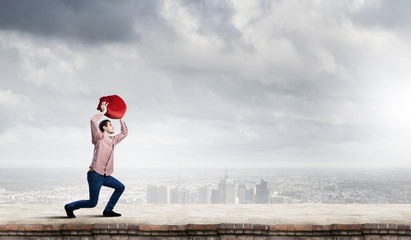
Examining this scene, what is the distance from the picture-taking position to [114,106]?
36.0 feet

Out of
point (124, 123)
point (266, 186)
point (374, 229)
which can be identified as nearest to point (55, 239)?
point (124, 123)

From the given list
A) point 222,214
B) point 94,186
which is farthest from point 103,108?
point 222,214

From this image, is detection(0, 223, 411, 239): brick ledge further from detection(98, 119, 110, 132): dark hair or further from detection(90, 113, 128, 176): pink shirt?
detection(98, 119, 110, 132): dark hair

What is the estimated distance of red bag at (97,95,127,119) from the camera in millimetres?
10938

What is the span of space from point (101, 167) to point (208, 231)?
9.79 ft

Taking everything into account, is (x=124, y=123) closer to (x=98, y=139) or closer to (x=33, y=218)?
(x=98, y=139)

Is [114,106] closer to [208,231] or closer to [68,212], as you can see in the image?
[68,212]

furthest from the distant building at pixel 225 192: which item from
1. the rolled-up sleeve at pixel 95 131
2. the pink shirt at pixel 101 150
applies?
the rolled-up sleeve at pixel 95 131

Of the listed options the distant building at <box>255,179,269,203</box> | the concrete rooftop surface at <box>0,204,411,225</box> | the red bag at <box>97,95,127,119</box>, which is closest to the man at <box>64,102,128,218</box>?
the red bag at <box>97,95,127,119</box>

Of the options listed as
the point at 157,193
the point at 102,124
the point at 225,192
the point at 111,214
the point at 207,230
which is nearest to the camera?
the point at 207,230

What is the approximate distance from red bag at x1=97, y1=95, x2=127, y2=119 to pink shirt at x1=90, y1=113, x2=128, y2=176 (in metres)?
0.31

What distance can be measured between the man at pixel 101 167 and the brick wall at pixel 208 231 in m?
1.52

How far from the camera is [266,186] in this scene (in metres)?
30.7

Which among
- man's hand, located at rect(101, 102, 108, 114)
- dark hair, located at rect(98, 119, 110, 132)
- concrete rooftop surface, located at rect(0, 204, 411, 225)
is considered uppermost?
man's hand, located at rect(101, 102, 108, 114)
